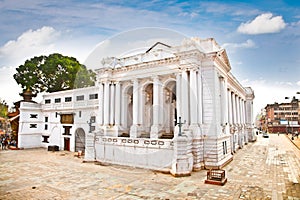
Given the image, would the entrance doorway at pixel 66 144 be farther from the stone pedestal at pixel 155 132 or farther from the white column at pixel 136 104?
the stone pedestal at pixel 155 132

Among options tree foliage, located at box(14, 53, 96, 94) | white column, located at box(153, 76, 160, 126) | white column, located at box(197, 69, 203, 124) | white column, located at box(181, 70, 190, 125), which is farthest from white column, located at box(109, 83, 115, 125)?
tree foliage, located at box(14, 53, 96, 94)

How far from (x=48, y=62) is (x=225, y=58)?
1168 inches

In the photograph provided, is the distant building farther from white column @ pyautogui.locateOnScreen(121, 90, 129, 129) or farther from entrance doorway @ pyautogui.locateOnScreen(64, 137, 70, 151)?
entrance doorway @ pyautogui.locateOnScreen(64, 137, 70, 151)

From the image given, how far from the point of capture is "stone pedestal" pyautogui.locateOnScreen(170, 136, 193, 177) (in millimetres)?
14562

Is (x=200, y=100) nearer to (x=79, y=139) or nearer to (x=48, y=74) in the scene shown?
(x=79, y=139)

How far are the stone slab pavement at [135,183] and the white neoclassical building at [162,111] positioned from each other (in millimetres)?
1456

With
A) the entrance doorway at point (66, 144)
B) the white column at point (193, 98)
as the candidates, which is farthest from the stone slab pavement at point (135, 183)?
the entrance doorway at point (66, 144)

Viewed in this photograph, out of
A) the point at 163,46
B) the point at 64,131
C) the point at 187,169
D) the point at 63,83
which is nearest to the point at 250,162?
the point at 187,169

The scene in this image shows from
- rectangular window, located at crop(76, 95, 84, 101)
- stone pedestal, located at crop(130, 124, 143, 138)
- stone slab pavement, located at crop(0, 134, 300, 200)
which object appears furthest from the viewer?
rectangular window, located at crop(76, 95, 84, 101)

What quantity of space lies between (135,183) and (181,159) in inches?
145

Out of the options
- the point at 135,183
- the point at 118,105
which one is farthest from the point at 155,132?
the point at 135,183

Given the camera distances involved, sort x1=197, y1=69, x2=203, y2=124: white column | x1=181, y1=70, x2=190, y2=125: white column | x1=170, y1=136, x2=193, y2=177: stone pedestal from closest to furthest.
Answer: x1=170, y1=136, x2=193, y2=177: stone pedestal
x1=197, y1=69, x2=203, y2=124: white column
x1=181, y1=70, x2=190, y2=125: white column

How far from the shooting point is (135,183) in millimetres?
12977

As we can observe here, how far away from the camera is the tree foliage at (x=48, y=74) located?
36062mm
